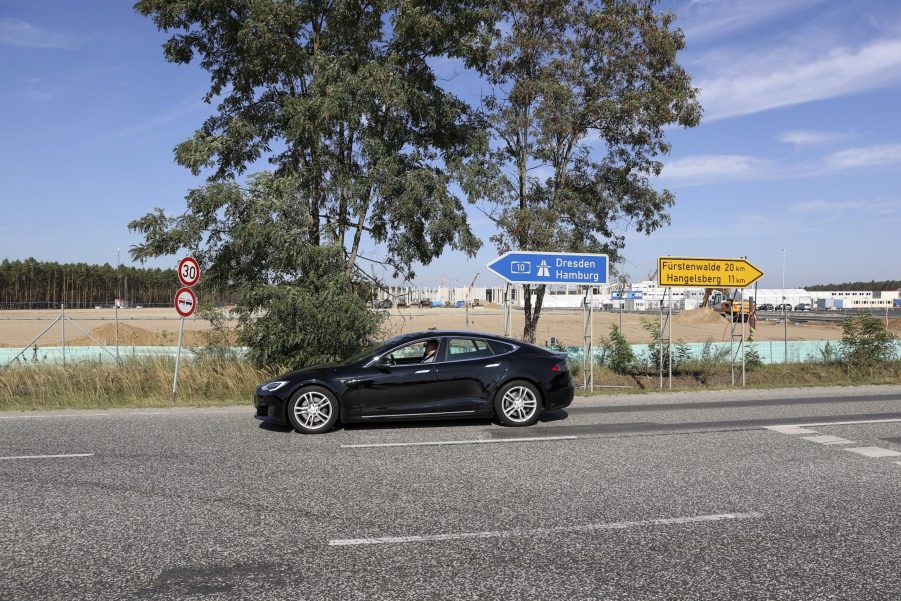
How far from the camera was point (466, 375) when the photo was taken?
9945 millimetres

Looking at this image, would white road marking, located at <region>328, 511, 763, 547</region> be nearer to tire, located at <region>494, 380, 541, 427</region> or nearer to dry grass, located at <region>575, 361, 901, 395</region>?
tire, located at <region>494, 380, 541, 427</region>

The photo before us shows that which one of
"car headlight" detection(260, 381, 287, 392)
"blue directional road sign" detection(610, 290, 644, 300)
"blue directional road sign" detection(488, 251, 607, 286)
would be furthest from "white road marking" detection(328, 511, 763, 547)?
"blue directional road sign" detection(610, 290, 644, 300)

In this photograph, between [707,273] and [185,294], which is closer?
[185,294]

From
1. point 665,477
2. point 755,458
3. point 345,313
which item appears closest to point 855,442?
point 755,458

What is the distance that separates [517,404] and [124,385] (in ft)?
26.6

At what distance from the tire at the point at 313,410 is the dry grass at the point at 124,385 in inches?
148

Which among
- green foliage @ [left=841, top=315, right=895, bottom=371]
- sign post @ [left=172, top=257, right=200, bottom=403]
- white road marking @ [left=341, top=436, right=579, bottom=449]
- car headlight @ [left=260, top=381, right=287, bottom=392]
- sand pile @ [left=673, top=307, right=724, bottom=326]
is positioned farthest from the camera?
sand pile @ [left=673, top=307, right=724, bottom=326]

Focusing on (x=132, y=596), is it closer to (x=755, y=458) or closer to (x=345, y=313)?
(x=755, y=458)

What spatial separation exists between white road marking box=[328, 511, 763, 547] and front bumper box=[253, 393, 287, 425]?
4.75 meters

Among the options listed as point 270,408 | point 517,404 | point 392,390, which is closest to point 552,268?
point 517,404

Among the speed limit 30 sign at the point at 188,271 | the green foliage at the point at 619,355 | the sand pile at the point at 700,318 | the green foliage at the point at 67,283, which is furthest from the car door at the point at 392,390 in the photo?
the green foliage at the point at 67,283

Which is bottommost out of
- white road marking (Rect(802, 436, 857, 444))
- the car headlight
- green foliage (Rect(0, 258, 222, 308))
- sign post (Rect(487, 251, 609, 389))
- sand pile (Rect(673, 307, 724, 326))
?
white road marking (Rect(802, 436, 857, 444))

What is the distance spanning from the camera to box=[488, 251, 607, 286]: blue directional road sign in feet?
46.8

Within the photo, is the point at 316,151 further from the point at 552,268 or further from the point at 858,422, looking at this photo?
the point at 858,422
